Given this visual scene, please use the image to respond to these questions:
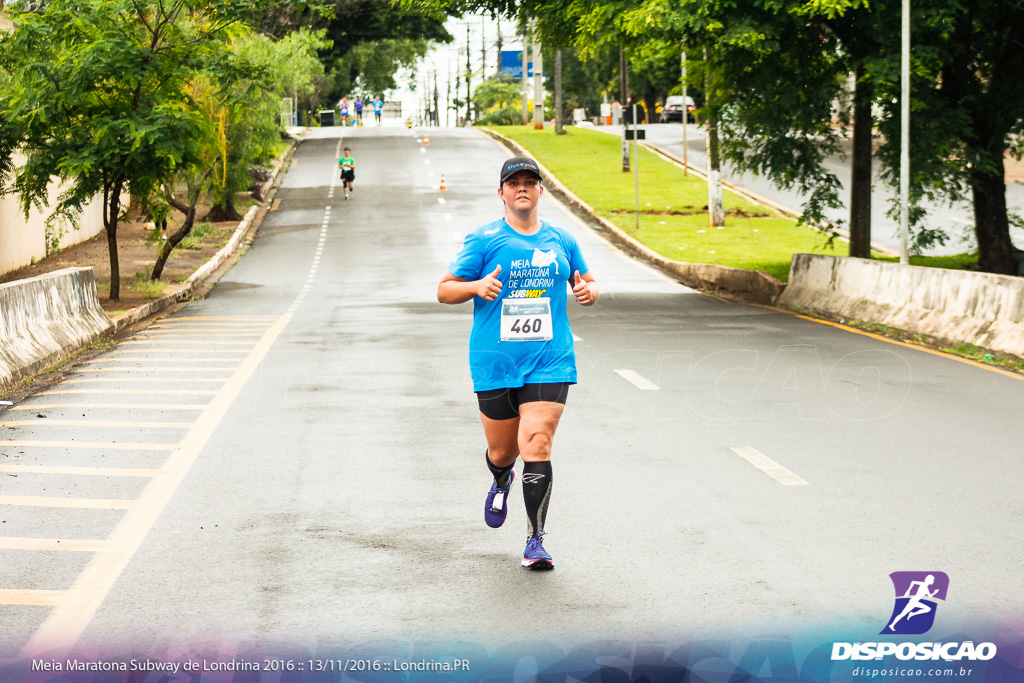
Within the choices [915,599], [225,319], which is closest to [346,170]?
[225,319]

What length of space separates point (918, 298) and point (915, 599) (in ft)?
39.2

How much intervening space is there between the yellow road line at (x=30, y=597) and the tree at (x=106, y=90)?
50.2 feet

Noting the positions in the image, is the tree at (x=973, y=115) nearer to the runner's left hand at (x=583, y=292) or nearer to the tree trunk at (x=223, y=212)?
the runner's left hand at (x=583, y=292)

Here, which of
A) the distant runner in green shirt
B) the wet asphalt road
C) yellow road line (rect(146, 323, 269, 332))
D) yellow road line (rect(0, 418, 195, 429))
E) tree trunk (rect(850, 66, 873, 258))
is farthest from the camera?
the distant runner in green shirt

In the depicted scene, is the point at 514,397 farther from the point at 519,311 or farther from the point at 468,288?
the point at 468,288

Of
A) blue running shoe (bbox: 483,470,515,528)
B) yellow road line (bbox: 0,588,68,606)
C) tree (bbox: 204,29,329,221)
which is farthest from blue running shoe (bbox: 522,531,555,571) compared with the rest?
tree (bbox: 204,29,329,221)

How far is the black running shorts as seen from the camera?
620cm

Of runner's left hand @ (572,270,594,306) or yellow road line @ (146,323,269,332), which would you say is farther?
yellow road line @ (146,323,269,332)

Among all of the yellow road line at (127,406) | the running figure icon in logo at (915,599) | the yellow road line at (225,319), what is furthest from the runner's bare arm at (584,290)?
the yellow road line at (225,319)

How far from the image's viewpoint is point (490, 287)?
19.6ft

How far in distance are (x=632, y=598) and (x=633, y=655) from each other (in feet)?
2.47

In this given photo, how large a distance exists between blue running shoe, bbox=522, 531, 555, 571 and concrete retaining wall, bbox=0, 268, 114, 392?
323 inches

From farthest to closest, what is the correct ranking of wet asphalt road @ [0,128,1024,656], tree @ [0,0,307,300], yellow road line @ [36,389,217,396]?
1. tree @ [0,0,307,300]
2. yellow road line @ [36,389,217,396]
3. wet asphalt road @ [0,128,1024,656]

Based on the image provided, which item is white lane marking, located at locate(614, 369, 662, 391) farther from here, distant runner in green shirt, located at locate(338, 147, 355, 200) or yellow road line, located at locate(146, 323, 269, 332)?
distant runner in green shirt, located at locate(338, 147, 355, 200)
